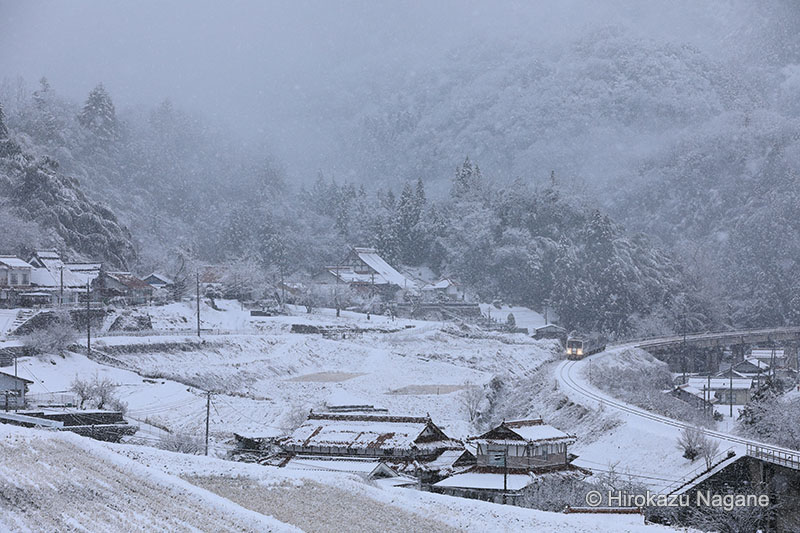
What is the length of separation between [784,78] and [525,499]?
5558 inches

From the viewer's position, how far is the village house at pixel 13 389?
33509mm

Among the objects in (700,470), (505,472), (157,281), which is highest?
(157,281)

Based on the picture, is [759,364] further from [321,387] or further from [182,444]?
[182,444]

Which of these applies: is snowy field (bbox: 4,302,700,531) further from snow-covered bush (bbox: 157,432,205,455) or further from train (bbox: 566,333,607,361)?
train (bbox: 566,333,607,361)

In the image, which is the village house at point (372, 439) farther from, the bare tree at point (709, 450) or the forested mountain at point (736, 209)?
the forested mountain at point (736, 209)

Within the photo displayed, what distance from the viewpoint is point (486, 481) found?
26.9m

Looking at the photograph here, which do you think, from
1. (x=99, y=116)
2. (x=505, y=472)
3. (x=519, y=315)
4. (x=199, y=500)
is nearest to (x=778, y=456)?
(x=505, y=472)

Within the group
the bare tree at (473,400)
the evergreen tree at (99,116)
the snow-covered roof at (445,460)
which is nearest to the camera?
the snow-covered roof at (445,460)

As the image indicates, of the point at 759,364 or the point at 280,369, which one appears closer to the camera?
the point at 280,369

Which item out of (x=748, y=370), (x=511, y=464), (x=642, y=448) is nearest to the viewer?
(x=511, y=464)

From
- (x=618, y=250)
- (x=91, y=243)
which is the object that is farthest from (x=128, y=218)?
(x=618, y=250)

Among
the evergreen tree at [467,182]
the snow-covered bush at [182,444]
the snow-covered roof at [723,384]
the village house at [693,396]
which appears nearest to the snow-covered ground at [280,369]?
the snow-covered bush at [182,444]

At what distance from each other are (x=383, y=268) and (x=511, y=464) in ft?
228

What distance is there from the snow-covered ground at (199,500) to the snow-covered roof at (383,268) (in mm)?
72422
